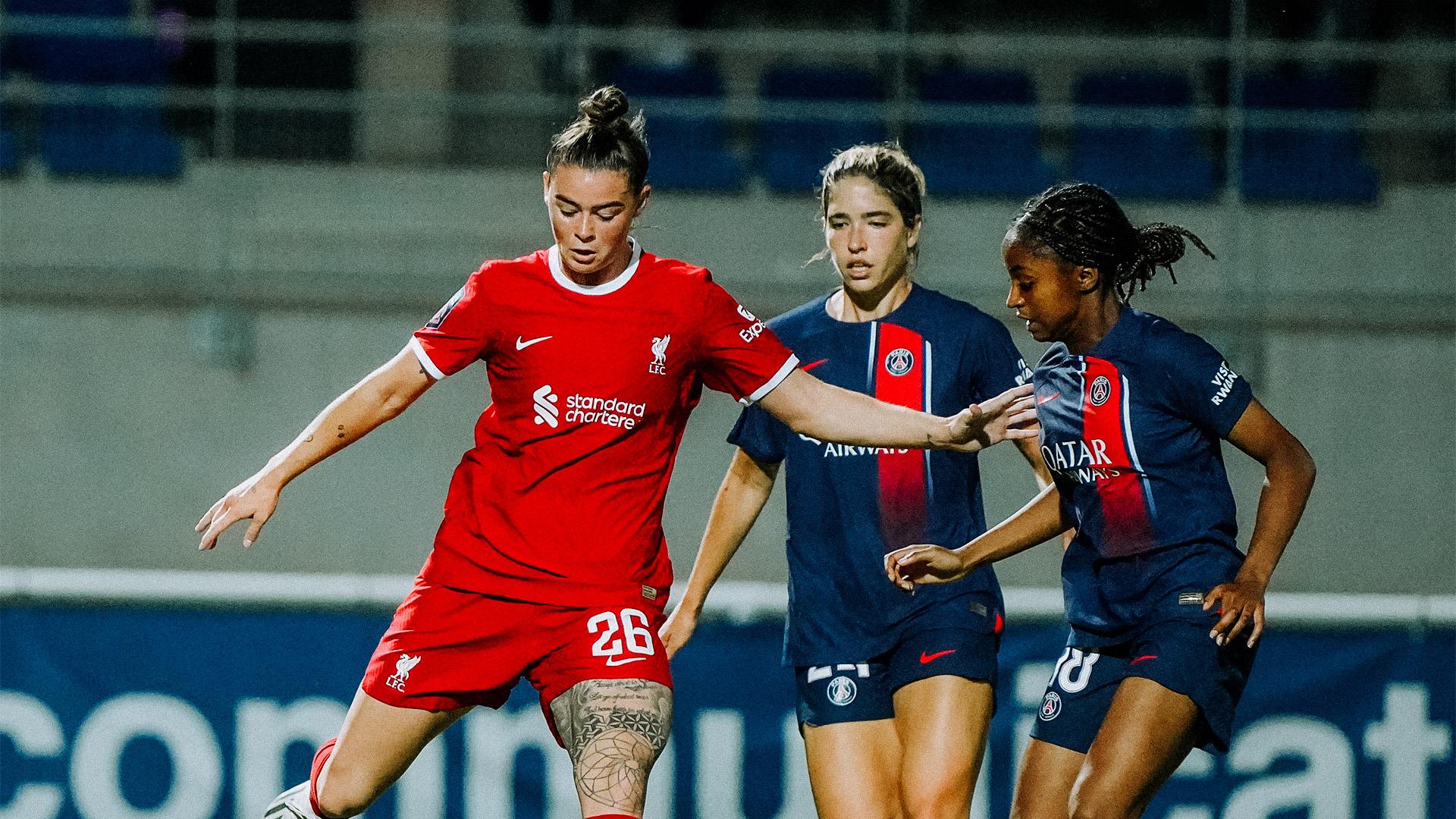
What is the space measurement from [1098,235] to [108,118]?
796cm

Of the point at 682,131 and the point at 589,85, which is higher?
the point at 589,85

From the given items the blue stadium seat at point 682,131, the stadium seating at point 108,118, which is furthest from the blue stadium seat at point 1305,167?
the stadium seating at point 108,118

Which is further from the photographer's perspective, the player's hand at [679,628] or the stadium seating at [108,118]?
the stadium seating at [108,118]

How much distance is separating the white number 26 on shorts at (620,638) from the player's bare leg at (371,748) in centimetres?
42

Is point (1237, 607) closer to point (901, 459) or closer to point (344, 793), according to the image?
point (901, 459)

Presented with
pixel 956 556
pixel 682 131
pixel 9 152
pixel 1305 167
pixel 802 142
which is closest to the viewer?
pixel 956 556

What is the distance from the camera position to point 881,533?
3.91m

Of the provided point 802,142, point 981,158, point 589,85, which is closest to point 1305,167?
point 981,158

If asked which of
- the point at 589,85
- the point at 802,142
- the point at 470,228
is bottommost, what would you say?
the point at 470,228

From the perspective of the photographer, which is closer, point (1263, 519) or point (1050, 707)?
point (1263, 519)

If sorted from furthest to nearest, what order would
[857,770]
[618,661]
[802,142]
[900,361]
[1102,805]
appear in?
[802,142] < [900,361] < [857,770] < [618,661] < [1102,805]

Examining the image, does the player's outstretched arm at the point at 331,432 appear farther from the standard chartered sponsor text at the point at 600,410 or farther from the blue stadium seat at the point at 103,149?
the blue stadium seat at the point at 103,149

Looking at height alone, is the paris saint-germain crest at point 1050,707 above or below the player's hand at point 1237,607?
below

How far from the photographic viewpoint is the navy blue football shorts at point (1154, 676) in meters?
3.48
